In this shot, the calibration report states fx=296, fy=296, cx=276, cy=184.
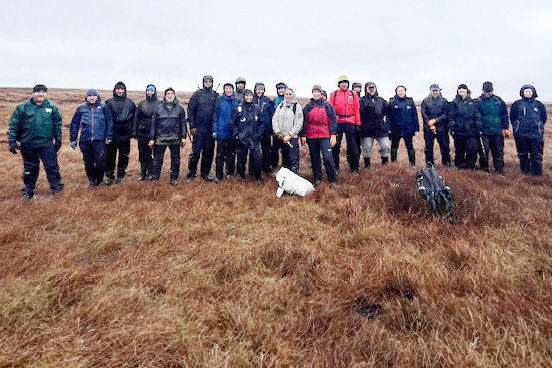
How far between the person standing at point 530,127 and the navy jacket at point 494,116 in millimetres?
309

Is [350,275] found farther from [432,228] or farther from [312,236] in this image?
[432,228]

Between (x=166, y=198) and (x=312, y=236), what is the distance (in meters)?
3.52

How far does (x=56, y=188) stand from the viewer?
691 cm

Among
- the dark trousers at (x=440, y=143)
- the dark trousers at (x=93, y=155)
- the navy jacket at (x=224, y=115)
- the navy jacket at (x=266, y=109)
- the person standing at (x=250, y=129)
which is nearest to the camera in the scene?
the dark trousers at (x=93, y=155)

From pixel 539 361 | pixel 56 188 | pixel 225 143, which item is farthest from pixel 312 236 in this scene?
pixel 56 188

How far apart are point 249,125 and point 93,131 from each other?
12.9ft

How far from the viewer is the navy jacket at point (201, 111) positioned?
26.5ft

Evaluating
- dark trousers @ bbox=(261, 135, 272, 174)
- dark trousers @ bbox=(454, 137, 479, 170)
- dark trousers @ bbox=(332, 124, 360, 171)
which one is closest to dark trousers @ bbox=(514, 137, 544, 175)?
dark trousers @ bbox=(454, 137, 479, 170)

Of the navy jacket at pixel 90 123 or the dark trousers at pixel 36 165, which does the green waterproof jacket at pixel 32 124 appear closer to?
the dark trousers at pixel 36 165

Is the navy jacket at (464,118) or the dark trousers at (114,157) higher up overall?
the navy jacket at (464,118)

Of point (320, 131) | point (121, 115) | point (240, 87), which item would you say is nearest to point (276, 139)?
point (240, 87)

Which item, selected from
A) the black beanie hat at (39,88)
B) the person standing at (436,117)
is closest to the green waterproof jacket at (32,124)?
the black beanie hat at (39,88)

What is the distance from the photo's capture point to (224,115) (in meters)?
7.94

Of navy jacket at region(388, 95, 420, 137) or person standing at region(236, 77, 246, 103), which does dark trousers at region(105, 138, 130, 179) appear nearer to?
person standing at region(236, 77, 246, 103)
